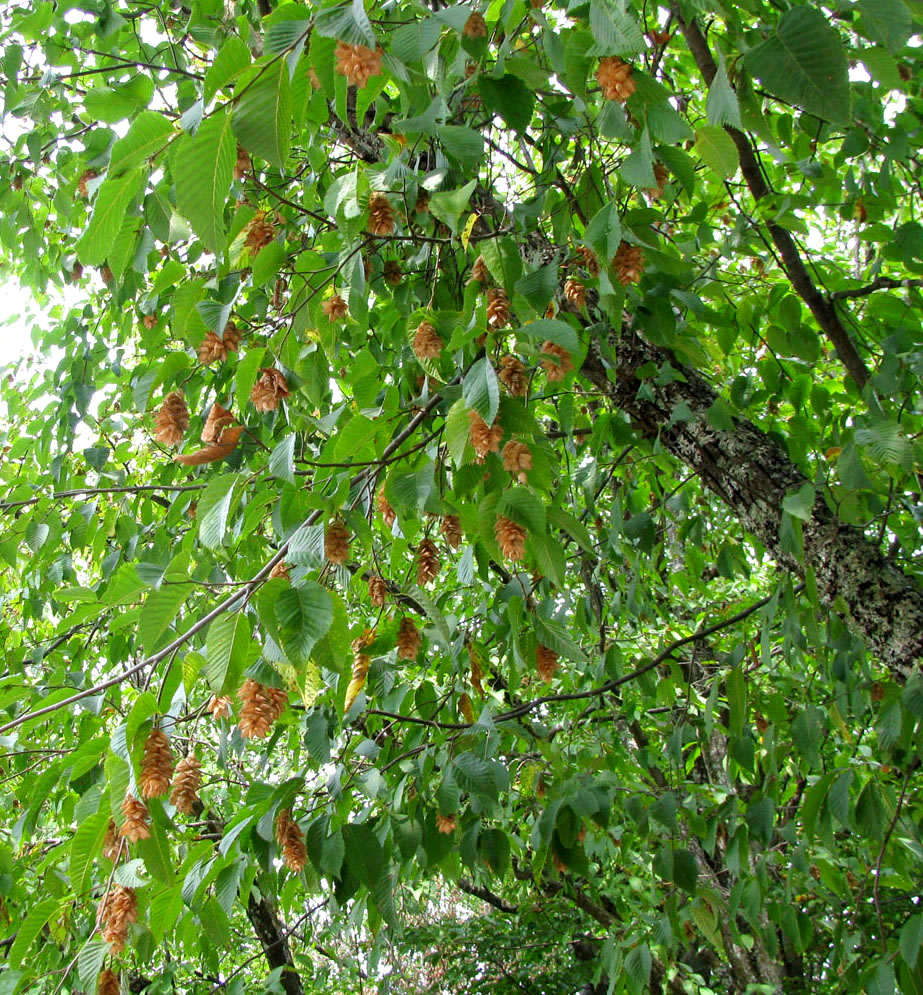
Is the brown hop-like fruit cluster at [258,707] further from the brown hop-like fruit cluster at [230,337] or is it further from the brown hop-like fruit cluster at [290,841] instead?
the brown hop-like fruit cluster at [230,337]

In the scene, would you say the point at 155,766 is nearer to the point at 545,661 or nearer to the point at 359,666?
the point at 359,666

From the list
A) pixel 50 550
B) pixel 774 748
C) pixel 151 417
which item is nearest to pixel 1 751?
pixel 50 550

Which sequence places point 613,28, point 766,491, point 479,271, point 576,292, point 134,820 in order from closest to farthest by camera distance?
point 613,28, point 134,820, point 479,271, point 576,292, point 766,491

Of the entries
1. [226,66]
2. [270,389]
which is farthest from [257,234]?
[226,66]

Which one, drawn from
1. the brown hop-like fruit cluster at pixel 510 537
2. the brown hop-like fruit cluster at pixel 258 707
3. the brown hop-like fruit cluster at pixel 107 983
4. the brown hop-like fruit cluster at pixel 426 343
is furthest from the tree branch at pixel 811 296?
the brown hop-like fruit cluster at pixel 107 983

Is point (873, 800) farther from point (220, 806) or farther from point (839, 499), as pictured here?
point (220, 806)

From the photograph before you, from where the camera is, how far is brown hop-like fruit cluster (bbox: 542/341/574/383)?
1.22 metres

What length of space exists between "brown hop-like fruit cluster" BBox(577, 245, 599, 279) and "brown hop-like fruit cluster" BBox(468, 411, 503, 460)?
1.50 feet

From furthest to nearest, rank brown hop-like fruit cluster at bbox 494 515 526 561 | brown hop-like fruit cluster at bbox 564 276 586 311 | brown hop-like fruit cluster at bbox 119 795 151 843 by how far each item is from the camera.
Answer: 1. brown hop-like fruit cluster at bbox 564 276 586 311
2. brown hop-like fruit cluster at bbox 494 515 526 561
3. brown hop-like fruit cluster at bbox 119 795 151 843

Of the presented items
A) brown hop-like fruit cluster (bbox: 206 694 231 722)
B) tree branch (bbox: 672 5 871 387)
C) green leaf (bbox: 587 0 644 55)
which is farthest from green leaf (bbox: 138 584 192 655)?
tree branch (bbox: 672 5 871 387)

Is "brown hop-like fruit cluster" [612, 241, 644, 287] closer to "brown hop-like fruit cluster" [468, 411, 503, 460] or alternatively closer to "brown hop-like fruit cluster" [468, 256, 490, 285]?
"brown hop-like fruit cluster" [468, 256, 490, 285]

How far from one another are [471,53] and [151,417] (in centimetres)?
177

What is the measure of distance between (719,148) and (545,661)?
0.92 meters

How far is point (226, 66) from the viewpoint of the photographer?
923 mm
